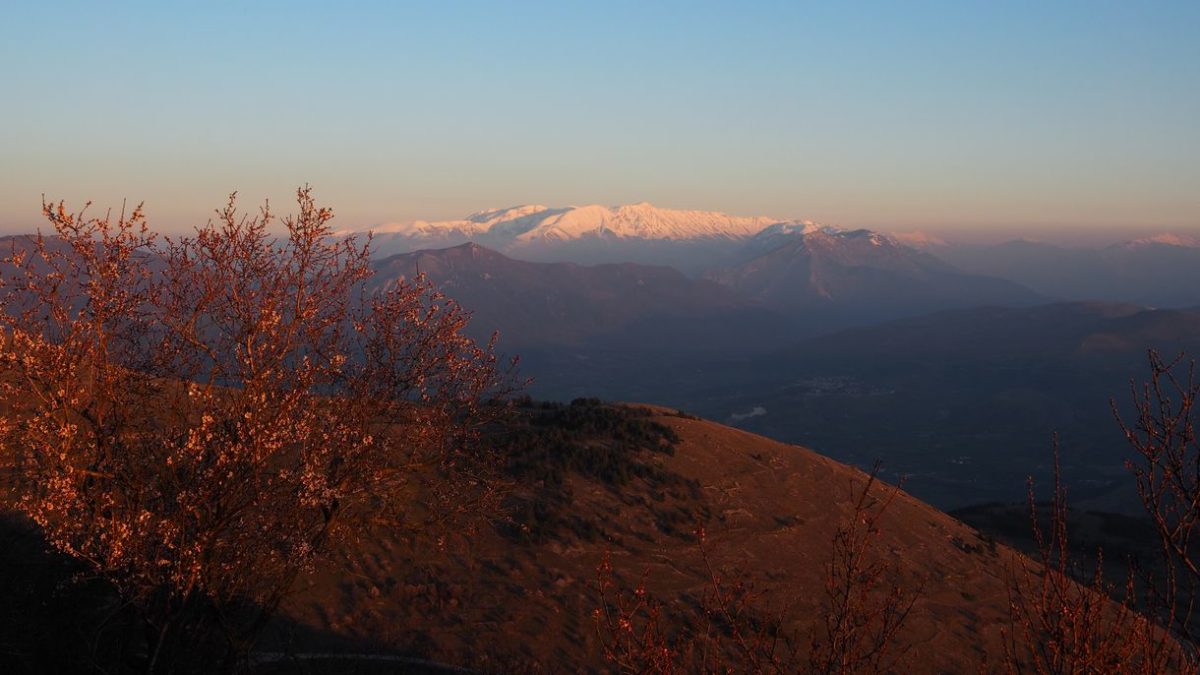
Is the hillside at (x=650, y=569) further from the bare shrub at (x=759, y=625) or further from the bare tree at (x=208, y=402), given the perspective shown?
the bare tree at (x=208, y=402)

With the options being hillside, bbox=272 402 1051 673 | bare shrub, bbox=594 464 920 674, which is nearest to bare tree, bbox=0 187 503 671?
bare shrub, bbox=594 464 920 674

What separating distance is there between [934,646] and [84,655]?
806 inches

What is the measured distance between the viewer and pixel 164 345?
37.5ft

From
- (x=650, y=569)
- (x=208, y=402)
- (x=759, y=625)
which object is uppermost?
(x=208, y=402)

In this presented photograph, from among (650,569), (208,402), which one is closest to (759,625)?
(650,569)

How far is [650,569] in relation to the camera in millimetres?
21344

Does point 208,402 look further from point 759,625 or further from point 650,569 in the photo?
point 759,625

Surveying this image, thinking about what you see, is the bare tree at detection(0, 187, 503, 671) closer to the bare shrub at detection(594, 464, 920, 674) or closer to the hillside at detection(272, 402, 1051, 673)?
the bare shrub at detection(594, 464, 920, 674)

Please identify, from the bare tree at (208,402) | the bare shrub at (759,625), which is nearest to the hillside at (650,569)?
the bare shrub at (759,625)

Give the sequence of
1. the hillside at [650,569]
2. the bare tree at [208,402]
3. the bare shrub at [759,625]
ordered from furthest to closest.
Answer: the hillside at [650,569] < the bare tree at [208,402] < the bare shrub at [759,625]

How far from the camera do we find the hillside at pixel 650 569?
18719mm

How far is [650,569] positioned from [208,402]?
13768 millimetres

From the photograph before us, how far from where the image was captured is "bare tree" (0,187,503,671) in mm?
10195

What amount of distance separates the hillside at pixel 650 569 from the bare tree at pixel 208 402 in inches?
276
